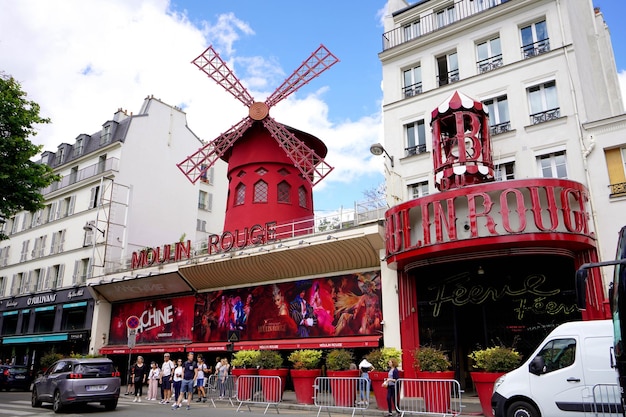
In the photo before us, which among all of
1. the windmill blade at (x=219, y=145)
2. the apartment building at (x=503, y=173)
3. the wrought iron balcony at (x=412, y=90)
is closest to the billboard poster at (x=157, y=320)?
the windmill blade at (x=219, y=145)

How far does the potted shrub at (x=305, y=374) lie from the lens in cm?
1251

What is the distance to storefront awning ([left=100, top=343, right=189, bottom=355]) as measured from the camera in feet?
68.4

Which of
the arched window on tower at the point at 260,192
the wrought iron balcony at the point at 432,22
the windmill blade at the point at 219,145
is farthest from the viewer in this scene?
the windmill blade at the point at 219,145

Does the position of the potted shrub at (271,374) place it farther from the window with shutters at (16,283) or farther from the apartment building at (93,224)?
the window with shutters at (16,283)

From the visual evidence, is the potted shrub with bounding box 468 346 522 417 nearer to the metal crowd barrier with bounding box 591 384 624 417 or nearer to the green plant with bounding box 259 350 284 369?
the metal crowd barrier with bounding box 591 384 624 417

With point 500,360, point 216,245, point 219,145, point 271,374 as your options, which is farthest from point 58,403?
point 219,145

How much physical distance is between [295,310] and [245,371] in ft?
13.4

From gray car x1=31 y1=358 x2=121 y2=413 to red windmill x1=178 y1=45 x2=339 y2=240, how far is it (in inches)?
367

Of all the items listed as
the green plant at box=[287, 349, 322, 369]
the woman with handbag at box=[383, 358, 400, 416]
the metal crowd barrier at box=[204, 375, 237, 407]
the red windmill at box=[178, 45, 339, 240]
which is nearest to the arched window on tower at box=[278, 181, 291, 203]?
the red windmill at box=[178, 45, 339, 240]

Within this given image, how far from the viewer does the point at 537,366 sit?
317 inches

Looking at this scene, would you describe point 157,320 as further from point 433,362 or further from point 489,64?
point 489,64

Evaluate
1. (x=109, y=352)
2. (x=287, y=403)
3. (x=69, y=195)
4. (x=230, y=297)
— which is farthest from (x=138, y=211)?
(x=287, y=403)

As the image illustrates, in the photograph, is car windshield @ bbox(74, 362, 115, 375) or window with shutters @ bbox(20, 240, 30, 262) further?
window with shutters @ bbox(20, 240, 30, 262)

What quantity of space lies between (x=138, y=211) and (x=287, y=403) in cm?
1678
